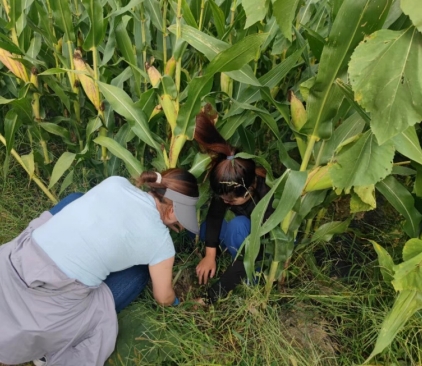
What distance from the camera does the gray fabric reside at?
1.58m

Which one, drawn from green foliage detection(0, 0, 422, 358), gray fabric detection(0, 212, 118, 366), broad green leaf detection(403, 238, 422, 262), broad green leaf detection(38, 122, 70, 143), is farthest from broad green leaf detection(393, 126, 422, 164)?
broad green leaf detection(38, 122, 70, 143)

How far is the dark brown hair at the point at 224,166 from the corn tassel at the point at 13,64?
101cm

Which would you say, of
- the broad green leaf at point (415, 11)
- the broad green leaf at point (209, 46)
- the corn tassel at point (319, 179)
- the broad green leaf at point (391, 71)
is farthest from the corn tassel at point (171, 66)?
the broad green leaf at point (415, 11)

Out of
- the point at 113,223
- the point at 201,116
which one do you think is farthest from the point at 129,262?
the point at 201,116

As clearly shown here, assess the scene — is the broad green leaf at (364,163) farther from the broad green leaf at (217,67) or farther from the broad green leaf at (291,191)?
the broad green leaf at (217,67)

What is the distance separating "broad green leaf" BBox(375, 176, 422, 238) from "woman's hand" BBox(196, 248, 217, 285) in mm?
877

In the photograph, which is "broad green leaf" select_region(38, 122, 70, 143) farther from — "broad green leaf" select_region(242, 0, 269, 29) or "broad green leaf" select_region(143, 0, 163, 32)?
"broad green leaf" select_region(242, 0, 269, 29)

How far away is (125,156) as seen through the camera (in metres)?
1.92

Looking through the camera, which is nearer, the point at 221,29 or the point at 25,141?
the point at 221,29

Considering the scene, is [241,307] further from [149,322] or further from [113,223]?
[113,223]

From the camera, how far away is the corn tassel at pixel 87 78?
1.91 meters

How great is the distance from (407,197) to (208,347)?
0.99m

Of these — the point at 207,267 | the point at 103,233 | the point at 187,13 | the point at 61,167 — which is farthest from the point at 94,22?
the point at 207,267

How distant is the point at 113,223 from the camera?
1.58 metres
